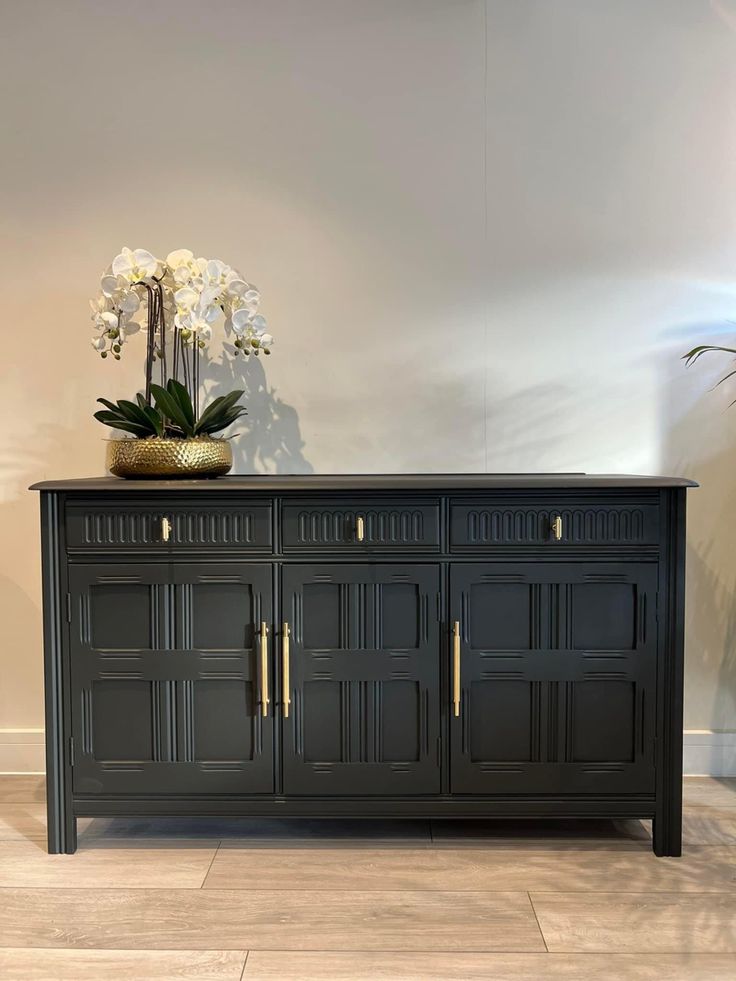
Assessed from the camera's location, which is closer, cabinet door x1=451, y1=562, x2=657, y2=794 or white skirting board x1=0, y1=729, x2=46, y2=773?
cabinet door x1=451, y1=562, x2=657, y2=794

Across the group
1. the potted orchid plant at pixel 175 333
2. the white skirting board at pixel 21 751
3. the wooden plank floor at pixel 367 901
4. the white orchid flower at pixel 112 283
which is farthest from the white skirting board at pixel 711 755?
the white orchid flower at pixel 112 283

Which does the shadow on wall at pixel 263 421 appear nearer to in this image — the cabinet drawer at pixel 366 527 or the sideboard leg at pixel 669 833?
the cabinet drawer at pixel 366 527

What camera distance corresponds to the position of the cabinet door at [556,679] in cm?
194

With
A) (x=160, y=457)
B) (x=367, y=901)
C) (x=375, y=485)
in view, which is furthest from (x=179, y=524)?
(x=367, y=901)

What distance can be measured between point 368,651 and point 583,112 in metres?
1.72

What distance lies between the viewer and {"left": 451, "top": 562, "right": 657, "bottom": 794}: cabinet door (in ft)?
6.36

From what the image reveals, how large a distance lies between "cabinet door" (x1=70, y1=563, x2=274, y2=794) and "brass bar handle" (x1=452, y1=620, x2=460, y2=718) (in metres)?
0.46

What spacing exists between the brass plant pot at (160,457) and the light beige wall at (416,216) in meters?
0.39

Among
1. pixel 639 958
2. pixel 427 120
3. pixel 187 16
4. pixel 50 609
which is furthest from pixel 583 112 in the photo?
pixel 639 958

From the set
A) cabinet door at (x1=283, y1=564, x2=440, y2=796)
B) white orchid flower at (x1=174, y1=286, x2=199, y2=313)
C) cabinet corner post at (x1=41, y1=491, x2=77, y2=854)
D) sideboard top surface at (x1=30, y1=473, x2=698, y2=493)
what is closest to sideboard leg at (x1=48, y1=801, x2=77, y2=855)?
cabinet corner post at (x1=41, y1=491, x2=77, y2=854)

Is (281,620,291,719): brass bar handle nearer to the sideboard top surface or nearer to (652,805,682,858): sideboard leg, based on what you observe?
the sideboard top surface

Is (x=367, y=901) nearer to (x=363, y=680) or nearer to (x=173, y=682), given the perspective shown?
(x=363, y=680)

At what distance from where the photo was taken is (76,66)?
2400 millimetres

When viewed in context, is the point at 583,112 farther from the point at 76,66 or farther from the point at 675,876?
the point at 675,876
